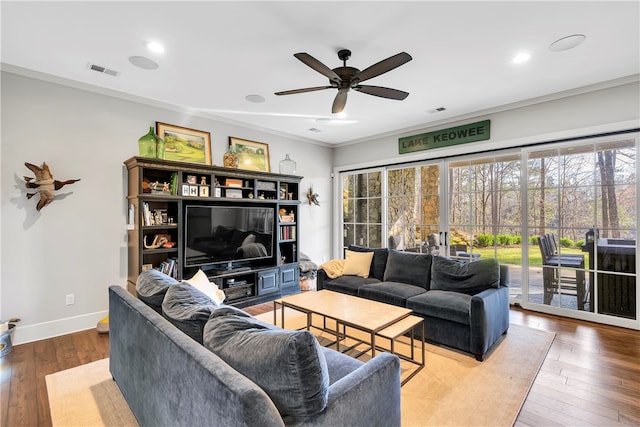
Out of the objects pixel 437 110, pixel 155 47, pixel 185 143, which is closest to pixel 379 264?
pixel 437 110

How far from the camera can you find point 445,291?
334 centimetres

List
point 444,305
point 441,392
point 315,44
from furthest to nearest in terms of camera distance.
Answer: point 444,305
point 315,44
point 441,392

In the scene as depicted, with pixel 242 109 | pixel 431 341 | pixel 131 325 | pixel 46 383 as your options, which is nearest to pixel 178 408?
pixel 131 325

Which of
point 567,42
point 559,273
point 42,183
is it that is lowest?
point 559,273

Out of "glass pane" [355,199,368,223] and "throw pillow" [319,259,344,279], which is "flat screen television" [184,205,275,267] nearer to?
"throw pillow" [319,259,344,279]

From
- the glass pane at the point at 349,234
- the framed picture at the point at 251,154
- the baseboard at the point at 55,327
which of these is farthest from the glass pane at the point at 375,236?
the baseboard at the point at 55,327

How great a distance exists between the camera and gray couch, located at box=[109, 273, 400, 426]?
1.06 m

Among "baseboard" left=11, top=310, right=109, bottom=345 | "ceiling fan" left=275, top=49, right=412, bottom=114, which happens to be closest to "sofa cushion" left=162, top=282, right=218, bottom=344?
"ceiling fan" left=275, top=49, right=412, bottom=114

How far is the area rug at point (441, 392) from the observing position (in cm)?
193

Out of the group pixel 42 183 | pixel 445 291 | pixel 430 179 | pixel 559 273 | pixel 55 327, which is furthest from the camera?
pixel 430 179

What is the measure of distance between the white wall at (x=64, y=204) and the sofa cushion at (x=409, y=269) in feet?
10.8

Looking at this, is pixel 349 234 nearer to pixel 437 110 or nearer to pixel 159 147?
pixel 437 110

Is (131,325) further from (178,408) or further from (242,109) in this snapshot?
(242,109)

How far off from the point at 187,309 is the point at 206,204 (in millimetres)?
2762
